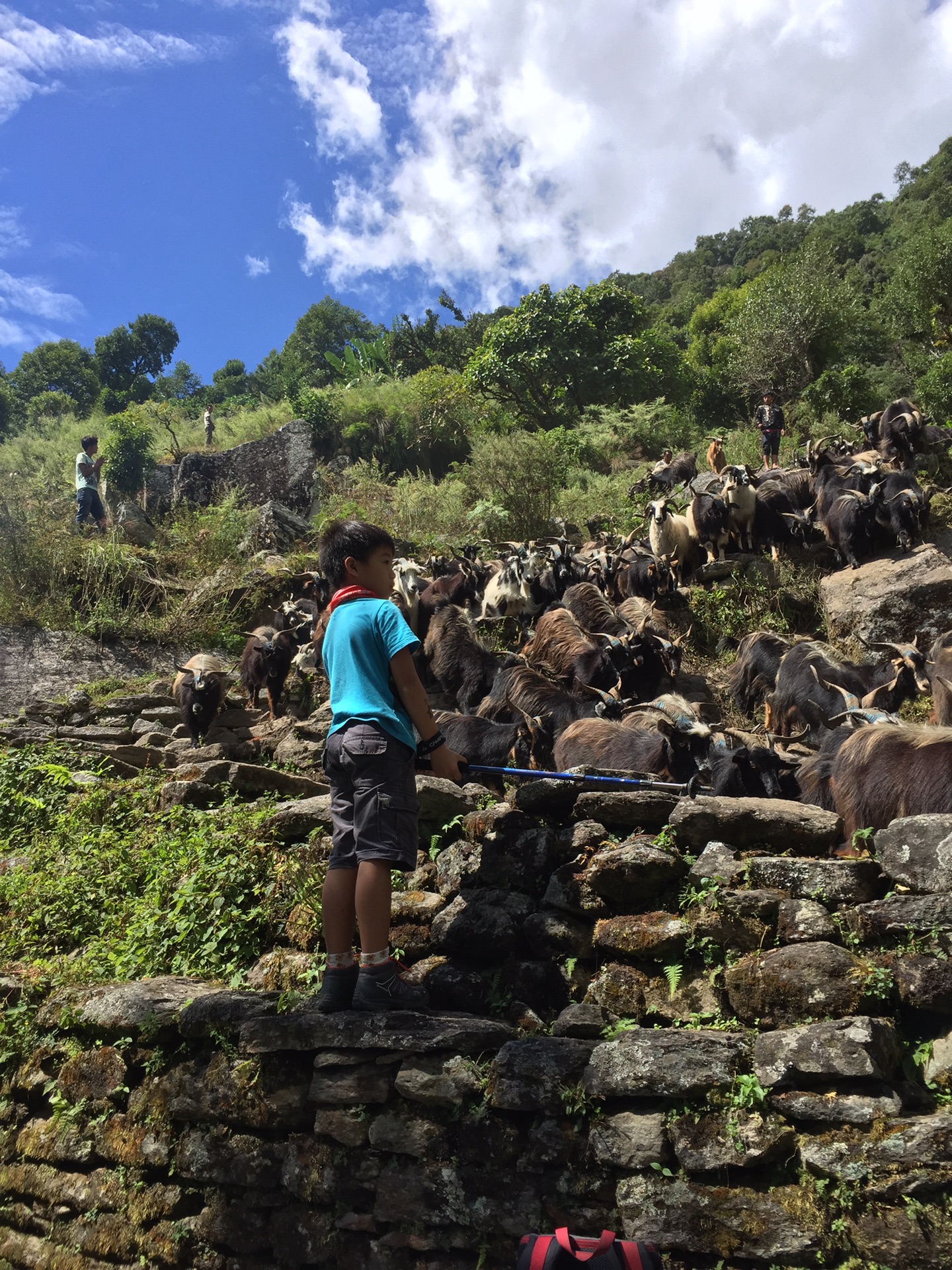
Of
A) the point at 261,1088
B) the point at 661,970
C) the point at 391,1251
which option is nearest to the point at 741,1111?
the point at 661,970

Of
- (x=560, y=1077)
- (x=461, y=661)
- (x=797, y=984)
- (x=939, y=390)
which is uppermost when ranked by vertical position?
(x=939, y=390)

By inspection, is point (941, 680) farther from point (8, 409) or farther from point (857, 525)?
point (8, 409)

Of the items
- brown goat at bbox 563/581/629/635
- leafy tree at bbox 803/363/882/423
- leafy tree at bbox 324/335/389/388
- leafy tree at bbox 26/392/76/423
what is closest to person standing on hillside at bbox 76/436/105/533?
brown goat at bbox 563/581/629/635

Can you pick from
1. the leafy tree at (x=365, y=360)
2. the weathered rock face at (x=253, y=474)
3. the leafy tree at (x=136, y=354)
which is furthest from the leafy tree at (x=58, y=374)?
the weathered rock face at (x=253, y=474)

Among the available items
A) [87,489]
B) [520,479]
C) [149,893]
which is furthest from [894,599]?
[87,489]

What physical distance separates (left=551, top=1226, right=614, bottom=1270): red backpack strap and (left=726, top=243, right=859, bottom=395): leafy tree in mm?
26037

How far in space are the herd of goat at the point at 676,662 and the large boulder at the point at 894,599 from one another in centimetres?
38

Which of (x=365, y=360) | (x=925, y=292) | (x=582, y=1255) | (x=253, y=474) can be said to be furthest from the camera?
(x=365, y=360)

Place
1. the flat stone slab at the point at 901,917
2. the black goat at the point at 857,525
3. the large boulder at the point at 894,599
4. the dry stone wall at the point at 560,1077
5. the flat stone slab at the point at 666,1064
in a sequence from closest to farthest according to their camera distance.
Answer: the dry stone wall at the point at 560,1077 → the flat stone slab at the point at 666,1064 → the flat stone slab at the point at 901,917 → the large boulder at the point at 894,599 → the black goat at the point at 857,525

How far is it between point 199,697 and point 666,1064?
8.55 m

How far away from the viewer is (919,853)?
3.12 meters

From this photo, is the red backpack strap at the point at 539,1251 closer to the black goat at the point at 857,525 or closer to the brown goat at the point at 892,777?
the brown goat at the point at 892,777

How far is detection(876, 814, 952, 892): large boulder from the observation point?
3.04 meters

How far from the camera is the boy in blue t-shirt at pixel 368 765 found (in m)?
3.38
